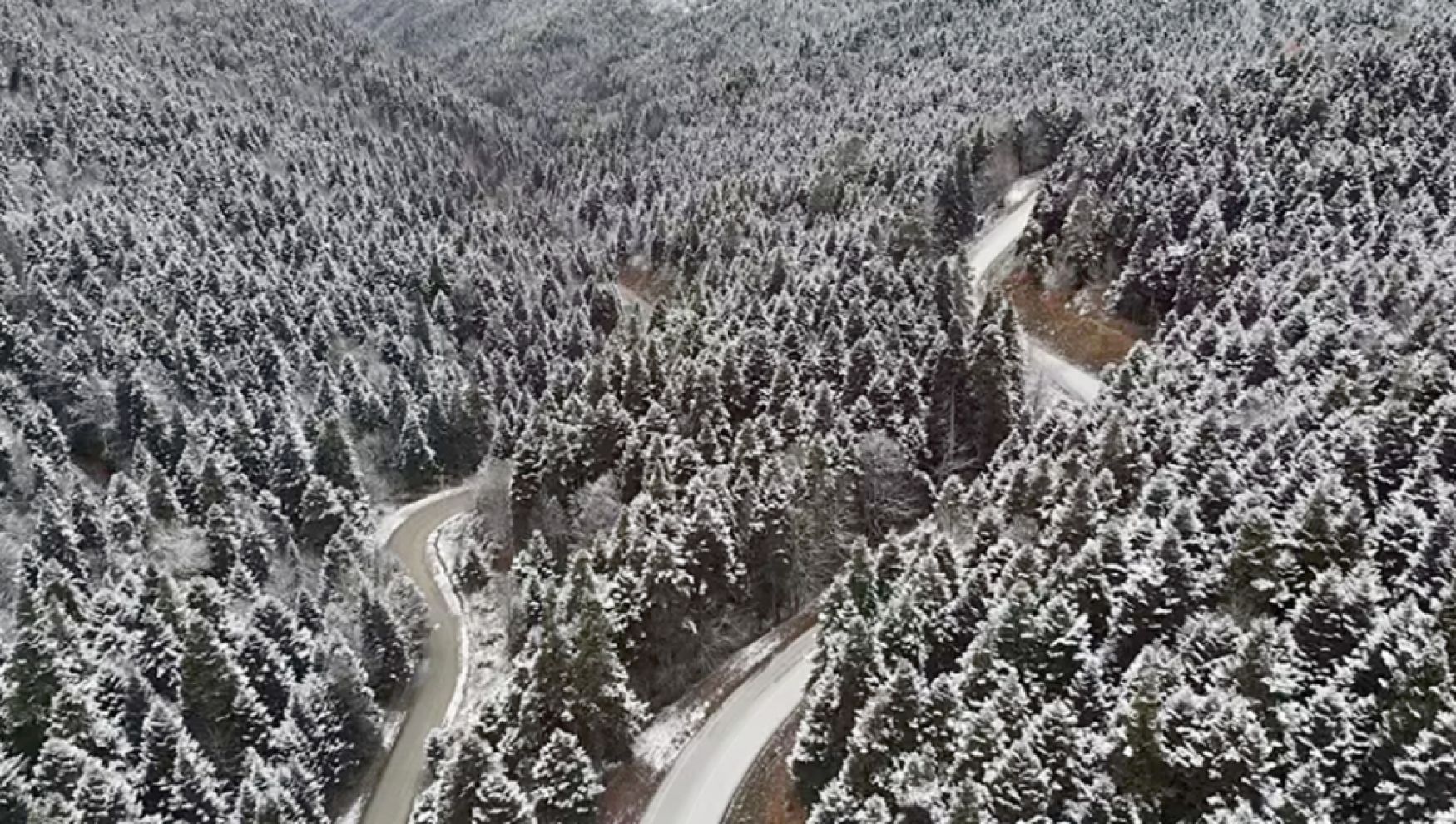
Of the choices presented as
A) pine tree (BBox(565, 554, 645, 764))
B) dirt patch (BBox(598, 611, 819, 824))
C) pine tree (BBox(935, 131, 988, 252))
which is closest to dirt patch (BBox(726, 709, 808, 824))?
dirt patch (BBox(598, 611, 819, 824))

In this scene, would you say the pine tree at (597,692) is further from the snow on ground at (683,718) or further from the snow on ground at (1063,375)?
the snow on ground at (1063,375)

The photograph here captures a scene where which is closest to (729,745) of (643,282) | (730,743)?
(730,743)

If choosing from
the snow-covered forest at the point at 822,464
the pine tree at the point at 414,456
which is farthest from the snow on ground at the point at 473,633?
the pine tree at the point at 414,456

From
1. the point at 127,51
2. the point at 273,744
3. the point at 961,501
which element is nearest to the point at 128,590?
the point at 273,744

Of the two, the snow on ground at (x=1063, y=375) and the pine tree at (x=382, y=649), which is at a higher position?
the pine tree at (x=382, y=649)

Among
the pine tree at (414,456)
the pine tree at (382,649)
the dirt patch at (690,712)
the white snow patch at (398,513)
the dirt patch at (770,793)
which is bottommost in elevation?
the dirt patch at (770,793)

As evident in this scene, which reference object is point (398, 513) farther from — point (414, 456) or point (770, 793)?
point (770, 793)
